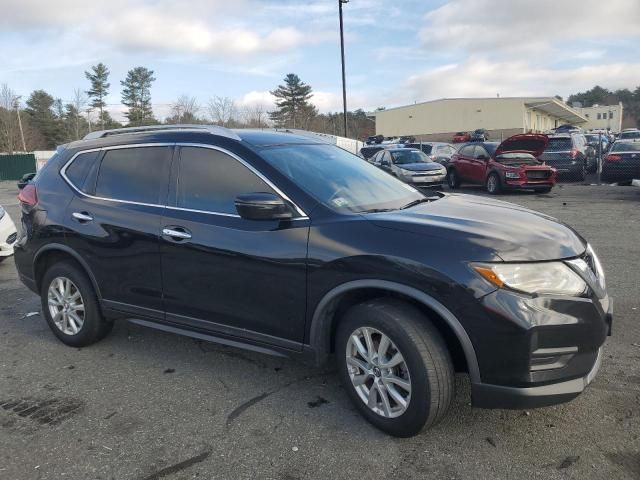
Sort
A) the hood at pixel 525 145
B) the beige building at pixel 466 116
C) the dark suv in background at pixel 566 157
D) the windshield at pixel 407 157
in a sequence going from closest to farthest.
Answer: the hood at pixel 525 145, the windshield at pixel 407 157, the dark suv in background at pixel 566 157, the beige building at pixel 466 116

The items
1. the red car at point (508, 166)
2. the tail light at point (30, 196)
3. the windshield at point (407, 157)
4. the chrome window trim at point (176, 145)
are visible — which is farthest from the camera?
the windshield at point (407, 157)

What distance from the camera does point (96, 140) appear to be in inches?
186

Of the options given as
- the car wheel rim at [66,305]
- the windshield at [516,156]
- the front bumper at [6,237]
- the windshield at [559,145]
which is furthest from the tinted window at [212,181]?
the windshield at [559,145]

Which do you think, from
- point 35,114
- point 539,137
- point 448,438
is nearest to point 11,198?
point 539,137

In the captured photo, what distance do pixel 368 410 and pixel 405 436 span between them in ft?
0.85

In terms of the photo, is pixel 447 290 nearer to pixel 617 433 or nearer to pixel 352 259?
pixel 352 259

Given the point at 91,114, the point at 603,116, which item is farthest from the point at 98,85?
the point at 603,116

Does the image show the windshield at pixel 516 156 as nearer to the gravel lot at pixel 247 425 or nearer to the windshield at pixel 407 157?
the windshield at pixel 407 157

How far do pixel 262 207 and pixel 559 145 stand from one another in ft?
58.3

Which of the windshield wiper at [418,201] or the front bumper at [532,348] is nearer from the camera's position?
the front bumper at [532,348]

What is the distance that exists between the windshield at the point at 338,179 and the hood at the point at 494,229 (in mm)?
280

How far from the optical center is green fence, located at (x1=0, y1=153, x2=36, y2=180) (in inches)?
1286

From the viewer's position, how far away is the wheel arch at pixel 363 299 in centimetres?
290

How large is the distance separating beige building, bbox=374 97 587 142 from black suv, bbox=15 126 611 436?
2179 inches
